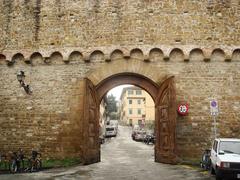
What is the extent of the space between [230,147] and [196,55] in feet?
19.7

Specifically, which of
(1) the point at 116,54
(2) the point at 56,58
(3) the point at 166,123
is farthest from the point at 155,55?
(2) the point at 56,58

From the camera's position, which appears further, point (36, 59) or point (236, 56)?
point (36, 59)

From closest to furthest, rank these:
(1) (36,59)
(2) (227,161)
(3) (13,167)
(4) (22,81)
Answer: (2) (227,161) < (3) (13,167) < (4) (22,81) < (1) (36,59)

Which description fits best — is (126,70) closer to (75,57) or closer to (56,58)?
(75,57)

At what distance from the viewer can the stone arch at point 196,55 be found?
1593cm

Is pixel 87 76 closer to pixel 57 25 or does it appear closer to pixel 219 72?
pixel 57 25

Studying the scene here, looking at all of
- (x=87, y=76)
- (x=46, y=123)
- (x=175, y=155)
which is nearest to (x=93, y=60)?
(x=87, y=76)

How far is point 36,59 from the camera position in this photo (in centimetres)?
1662

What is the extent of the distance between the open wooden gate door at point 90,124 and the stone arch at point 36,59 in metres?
2.66

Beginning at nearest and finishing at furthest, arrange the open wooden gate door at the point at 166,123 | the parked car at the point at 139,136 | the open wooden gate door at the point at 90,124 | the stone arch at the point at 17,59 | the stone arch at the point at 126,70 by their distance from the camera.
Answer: the open wooden gate door at the point at 166,123 < the open wooden gate door at the point at 90,124 < the stone arch at the point at 126,70 < the stone arch at the point at 17,59 < the parked car at the point at 139,136

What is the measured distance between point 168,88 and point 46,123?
5691 mm

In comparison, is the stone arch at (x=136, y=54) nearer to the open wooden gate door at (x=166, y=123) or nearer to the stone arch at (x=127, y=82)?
the stone arch at (x=127, y=82)

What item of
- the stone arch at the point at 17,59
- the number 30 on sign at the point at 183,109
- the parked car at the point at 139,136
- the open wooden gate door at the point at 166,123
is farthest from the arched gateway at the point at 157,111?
the parked car at the point at 139,136

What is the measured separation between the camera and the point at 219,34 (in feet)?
52.5
